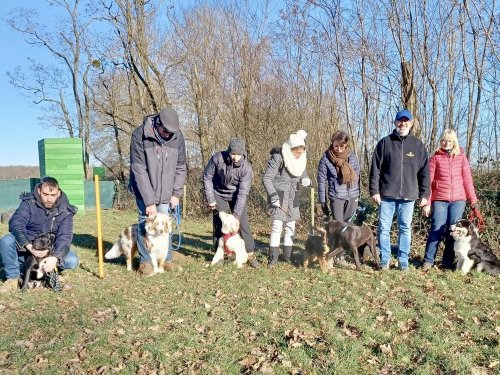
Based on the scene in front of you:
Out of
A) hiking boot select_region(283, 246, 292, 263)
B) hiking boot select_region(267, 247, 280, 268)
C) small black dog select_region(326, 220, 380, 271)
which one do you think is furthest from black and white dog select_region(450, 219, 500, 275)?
hiking boot select_region(267, 247, 280, 268)

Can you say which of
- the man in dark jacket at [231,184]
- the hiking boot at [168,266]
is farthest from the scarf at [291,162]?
the hiking boot at [168,266]

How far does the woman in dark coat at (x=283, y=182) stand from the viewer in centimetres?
629

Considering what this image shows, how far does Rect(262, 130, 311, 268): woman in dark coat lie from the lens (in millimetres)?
6289

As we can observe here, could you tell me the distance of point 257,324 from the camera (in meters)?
4.11

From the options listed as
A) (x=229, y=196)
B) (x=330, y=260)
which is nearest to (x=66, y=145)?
(x=229, y=196)

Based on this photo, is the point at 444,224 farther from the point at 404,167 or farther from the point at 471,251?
the point at 404,167

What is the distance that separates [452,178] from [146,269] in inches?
168

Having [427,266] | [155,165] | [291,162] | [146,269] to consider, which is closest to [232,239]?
[146,269]

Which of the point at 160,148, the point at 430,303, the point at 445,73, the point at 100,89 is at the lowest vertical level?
the point at 430,303

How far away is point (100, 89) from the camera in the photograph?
2478 centimetres

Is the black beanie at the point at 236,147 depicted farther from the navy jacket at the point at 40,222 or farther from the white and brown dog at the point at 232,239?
the navy jacket at the point at 40,222

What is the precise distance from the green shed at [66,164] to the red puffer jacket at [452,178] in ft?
38.0

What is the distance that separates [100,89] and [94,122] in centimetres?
256

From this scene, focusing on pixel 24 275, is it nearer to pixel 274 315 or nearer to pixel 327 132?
pixel 274 315
